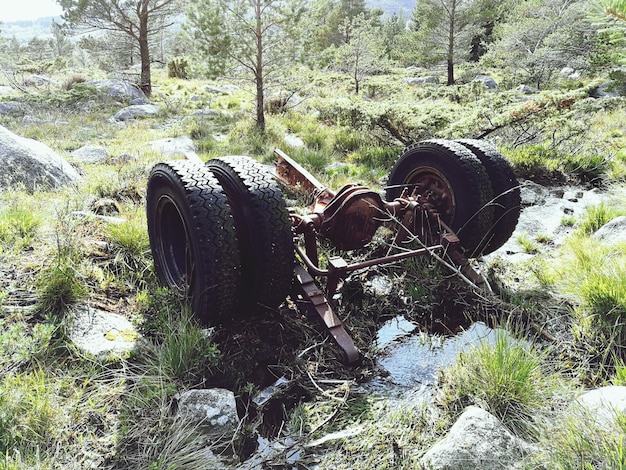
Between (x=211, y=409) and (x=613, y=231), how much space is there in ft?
13.6

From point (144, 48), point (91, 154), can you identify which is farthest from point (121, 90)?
point (91, 154)

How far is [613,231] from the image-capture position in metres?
4.45

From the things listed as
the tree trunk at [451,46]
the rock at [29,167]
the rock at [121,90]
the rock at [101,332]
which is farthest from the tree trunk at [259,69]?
the tree trunk at [451,46]

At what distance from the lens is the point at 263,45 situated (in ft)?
33.3

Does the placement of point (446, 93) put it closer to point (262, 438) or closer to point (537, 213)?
point (537, 213)

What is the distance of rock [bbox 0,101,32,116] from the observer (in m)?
12.2

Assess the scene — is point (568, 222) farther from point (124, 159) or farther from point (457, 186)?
point (124, 159)

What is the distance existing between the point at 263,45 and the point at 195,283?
8.43 metres

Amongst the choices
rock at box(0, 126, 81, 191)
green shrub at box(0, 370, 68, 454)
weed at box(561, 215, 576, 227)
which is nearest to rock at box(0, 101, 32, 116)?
rock at box(0, 126, 81, 191)

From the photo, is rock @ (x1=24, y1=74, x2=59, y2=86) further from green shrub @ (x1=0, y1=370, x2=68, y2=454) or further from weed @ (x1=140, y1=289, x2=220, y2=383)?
green shrub @ (x1=0, y1=370, x2=68, y2=454)

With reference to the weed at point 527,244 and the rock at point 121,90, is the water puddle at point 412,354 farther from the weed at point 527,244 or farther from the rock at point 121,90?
the rock at point 121,90

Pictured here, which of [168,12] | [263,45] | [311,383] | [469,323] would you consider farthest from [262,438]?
[168,12]

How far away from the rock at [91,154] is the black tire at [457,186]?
537 cm

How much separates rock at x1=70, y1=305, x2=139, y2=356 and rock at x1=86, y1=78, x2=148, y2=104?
13.1 m
